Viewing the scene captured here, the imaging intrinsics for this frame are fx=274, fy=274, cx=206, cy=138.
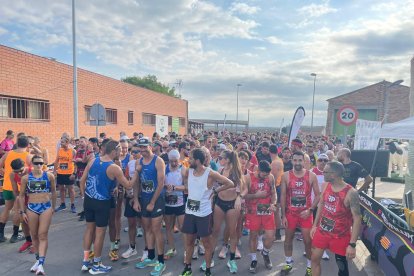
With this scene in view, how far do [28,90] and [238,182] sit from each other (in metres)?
11.3

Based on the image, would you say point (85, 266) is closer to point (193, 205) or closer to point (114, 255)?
point (114, 255)

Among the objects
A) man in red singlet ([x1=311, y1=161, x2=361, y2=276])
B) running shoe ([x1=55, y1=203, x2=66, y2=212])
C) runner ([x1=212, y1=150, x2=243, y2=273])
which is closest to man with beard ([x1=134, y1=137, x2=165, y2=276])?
runner ([x1=212, y1=150, x2=243, y2=273])

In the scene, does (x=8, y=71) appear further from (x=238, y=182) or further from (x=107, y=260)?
(x=238, y=182)

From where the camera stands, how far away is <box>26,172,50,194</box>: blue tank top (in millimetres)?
4405

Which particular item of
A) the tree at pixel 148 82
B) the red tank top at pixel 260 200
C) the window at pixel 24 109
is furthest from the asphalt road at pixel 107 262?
the tree at pixel 148 82

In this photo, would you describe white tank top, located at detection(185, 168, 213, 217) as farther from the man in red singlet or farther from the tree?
the tree

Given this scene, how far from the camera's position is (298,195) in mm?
4414

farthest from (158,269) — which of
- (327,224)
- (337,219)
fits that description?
(337,219)

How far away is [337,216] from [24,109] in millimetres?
12671

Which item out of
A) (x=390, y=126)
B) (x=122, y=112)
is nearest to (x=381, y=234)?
(x=390, y=126)

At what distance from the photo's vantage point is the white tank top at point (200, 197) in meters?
4.07

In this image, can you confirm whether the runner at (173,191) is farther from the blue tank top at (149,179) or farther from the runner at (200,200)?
the runner at (200,200)

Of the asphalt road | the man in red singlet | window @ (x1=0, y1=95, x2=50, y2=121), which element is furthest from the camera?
window @ (x1=0, y1=95, x2=50, y2=121)

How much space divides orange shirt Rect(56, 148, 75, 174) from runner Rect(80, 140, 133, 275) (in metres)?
3.67
